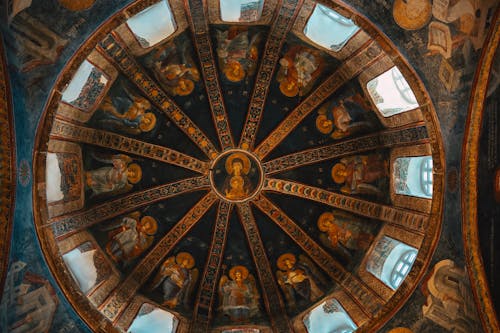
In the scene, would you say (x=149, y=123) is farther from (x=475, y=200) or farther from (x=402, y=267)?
(x=475, y=200)

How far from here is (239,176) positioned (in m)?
18.1

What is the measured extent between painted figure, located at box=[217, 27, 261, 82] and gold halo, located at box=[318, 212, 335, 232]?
418cm

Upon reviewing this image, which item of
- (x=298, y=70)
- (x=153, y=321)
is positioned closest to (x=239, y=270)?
(x=153, y=321)

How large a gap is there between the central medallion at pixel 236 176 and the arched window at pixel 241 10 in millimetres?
3902

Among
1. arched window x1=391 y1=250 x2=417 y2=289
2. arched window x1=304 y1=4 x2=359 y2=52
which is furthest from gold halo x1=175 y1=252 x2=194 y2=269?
arched window x1=304 y1=4 x2=359 y2=52

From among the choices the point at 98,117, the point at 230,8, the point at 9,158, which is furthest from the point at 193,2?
the point at 9,158

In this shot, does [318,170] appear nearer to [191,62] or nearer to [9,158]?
[191,62]

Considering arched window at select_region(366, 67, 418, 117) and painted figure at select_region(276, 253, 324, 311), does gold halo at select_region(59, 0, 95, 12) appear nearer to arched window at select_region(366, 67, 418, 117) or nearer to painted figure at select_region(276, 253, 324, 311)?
arched window at select_region(366, 67, 418, 117)

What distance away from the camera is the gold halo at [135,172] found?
17.2 meters

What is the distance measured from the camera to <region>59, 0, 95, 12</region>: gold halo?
1223cm

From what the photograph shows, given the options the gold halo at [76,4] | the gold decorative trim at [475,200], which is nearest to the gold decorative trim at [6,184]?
the gold halo at [76,4]

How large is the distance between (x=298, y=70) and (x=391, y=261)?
5.31m

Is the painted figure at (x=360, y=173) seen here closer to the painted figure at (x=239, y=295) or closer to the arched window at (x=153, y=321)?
the painted figure at (x=239, y=295)

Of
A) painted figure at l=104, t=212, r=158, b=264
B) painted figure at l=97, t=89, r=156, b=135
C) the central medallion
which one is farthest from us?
the central medallion
